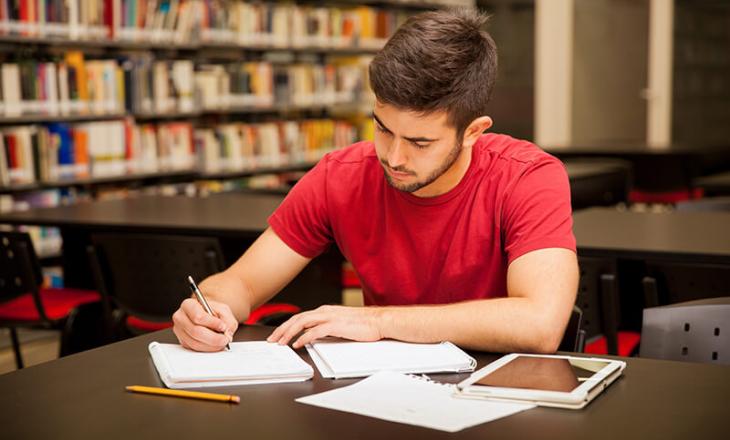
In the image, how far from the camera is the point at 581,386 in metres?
1.30

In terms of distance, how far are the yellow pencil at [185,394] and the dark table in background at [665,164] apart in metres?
5.75

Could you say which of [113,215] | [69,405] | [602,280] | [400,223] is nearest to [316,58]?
[113,215]

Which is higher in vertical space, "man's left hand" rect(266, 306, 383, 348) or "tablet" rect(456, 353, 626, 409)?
"man's left hand" rect(266, 306, 383, 348)

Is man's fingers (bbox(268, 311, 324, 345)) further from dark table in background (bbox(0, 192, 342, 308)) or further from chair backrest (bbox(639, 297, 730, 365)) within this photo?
dark table in background (bbox(0, 192, 342, 308))

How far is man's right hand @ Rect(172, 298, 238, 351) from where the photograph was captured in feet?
5.09

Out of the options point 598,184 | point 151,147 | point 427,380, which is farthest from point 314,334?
point 151,147

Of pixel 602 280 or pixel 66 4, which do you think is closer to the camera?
pixel 602 280

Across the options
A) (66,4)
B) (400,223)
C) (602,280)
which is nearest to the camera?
(400,223)

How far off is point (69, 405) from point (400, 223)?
0.80 m

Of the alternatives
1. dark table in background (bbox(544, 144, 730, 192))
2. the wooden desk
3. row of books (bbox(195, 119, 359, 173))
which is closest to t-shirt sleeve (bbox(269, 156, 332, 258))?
the wooden desk

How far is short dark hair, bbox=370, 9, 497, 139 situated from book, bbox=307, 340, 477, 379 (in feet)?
1.40

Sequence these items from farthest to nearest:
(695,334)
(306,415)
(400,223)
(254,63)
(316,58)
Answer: (316,58), (254,63), (400,223), (695,334), (306,415)

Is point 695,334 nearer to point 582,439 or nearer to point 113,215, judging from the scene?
point 582,439

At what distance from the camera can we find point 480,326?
1.56 metres
